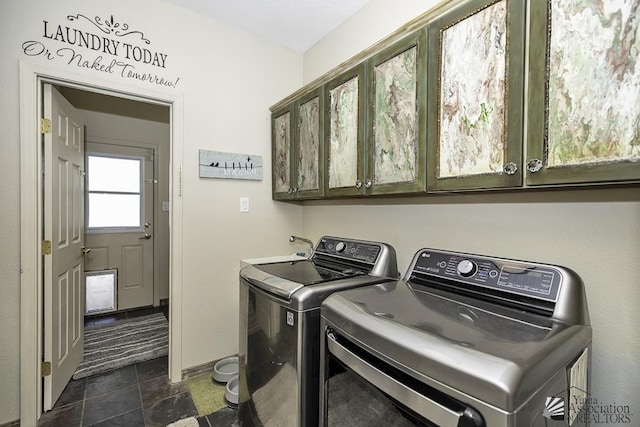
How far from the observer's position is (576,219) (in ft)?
3.53

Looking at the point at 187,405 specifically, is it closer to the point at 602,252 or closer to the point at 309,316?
the point at 309,316

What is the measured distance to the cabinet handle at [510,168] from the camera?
96 cm

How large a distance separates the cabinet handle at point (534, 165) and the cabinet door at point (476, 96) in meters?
0.03

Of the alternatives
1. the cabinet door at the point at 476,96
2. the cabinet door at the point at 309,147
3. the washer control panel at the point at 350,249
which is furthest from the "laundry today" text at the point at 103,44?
the cabinet door at the point at 476,96

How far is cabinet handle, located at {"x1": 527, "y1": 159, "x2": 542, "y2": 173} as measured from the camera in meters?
0.91

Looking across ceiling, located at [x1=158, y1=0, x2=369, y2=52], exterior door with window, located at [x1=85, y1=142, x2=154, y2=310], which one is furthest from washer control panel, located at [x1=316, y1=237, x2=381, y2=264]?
exterior door with window, located at [x1=85, y1=142, x2=154, y2=310]

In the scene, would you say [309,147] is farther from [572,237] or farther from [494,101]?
[572,237]

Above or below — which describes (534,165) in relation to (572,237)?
above

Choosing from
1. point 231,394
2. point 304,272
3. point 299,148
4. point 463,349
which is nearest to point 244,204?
point 299,148

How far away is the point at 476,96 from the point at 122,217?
12.8ft

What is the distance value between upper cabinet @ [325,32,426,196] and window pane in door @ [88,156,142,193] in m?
2.97

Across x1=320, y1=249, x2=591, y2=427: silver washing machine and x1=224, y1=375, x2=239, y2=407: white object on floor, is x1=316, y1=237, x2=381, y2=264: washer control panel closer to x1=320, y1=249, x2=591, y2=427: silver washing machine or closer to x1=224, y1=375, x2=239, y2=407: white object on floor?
x1=320, y1=249, x2=591, y2=427: silver washing machine

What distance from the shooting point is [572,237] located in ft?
3.57

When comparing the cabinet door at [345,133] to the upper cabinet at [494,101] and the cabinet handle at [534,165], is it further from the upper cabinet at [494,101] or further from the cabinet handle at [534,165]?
the cabinet handle at [534,165]
